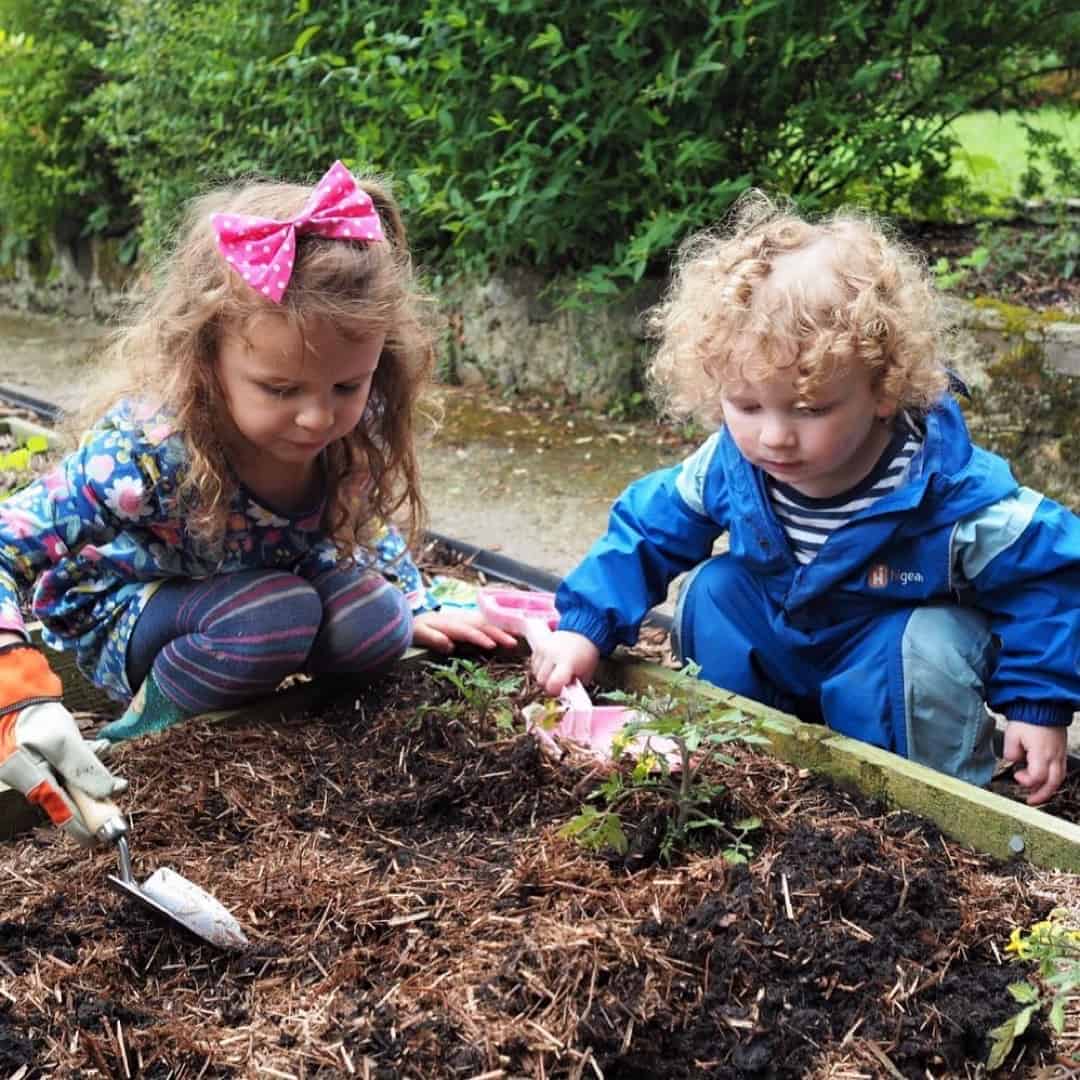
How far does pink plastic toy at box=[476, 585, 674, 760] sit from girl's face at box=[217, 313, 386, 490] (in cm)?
63

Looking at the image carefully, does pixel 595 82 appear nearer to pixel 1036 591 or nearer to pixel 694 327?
pixel 694 327

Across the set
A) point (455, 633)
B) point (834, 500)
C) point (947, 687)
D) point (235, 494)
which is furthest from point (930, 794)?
point (235, 494)

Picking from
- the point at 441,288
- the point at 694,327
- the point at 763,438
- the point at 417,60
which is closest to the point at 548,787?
the point at 763,438

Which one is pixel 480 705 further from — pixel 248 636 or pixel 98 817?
pixel 98 817

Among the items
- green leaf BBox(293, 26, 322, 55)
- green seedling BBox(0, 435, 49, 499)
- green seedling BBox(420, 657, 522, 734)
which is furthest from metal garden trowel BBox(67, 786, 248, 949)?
green leaf BBox(293, 26, 322, 55)

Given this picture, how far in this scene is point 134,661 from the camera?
2.52 meters

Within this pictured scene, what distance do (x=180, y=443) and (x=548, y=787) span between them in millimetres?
886

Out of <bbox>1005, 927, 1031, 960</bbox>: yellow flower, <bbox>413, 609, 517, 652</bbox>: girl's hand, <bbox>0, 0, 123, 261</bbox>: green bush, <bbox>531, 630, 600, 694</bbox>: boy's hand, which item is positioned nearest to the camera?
<bbox>1005, 927, 1031, 960</bbox>: yellow flower

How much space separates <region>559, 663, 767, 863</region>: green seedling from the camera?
5.98 ft

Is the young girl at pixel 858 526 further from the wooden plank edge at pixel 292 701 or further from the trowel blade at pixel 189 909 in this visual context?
the trowel blade at pixel 189 909

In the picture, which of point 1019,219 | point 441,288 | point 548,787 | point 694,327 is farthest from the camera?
point 441,288

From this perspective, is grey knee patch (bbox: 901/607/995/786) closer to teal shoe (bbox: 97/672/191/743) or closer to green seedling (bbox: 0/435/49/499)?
teal shoe (bbox: 97/672/191/743)

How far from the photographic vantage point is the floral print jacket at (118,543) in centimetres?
221

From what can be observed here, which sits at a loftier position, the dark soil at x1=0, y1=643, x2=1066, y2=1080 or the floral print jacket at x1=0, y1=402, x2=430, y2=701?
the floral print jacket at x1=0, y1=402, x2=430, y2=701
